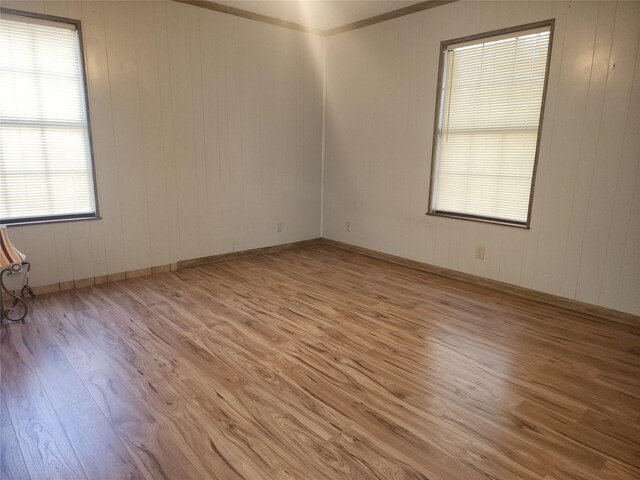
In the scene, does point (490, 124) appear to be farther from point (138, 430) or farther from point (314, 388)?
point (138, 430)

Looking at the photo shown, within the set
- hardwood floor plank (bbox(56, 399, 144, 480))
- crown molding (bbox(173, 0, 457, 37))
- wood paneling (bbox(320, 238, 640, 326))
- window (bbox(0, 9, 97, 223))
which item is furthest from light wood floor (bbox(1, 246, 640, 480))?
crown molding (bbox(173, 0, 457, 37))

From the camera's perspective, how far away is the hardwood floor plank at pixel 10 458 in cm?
160

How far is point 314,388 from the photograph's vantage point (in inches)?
86.9

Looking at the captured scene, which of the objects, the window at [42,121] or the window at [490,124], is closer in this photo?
the window at [42,121]

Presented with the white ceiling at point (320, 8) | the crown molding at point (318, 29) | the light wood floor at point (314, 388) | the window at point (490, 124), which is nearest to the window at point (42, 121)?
the light wood floor at point (314, 388)

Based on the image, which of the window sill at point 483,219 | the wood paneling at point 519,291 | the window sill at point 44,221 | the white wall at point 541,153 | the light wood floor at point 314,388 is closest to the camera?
the light wood floor at point 314,388

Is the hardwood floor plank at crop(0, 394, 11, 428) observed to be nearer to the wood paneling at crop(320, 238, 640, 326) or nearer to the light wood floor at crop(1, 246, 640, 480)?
the light wood floor at crop(1, 246, 640, 480)

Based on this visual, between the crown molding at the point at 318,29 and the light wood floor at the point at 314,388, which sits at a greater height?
the crown molding at the point at 318,29

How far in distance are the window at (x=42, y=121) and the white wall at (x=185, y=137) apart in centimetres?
10

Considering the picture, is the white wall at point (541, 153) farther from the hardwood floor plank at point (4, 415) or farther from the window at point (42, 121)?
the hardwood floor plank at point (4, 415)

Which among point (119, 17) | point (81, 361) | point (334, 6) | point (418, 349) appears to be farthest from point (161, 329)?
point (334, 6)

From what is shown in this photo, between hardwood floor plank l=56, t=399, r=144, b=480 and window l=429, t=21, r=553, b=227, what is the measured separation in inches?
132

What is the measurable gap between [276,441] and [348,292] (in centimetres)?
201

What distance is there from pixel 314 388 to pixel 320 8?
3.75m
